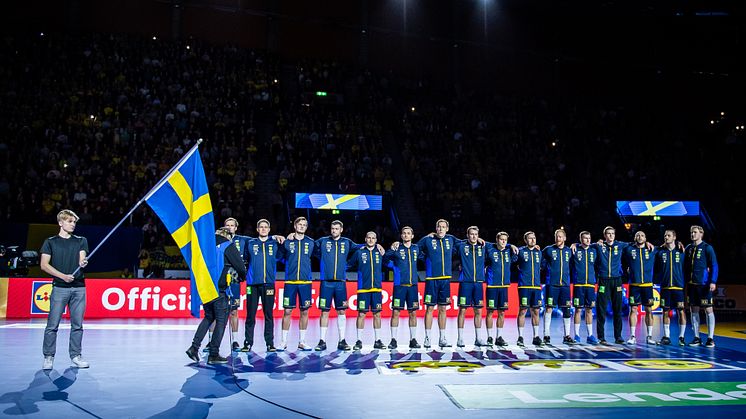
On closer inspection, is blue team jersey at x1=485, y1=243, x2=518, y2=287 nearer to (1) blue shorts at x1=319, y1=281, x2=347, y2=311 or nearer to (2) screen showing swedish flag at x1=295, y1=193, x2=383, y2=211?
(1) blue shorts at x1=319, y1=281, x2=347, y2=311

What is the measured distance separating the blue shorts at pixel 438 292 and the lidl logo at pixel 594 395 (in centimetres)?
392

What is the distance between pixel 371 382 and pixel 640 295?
728cm

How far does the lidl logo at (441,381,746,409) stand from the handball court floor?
0.05 ft

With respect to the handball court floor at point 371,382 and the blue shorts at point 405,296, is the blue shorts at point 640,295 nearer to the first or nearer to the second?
the handball court floor at point 371,382

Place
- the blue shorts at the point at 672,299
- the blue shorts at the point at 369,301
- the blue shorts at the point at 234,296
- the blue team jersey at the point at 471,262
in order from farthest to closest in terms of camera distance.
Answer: the blue shorts at the point at 672,299
the blue team jersey at the point at 471,262
the blue shorts at the point at 369,301
the blue shorts at the point at 234,296

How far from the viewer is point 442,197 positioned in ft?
83.7

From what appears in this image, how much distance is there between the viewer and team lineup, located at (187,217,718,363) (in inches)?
463

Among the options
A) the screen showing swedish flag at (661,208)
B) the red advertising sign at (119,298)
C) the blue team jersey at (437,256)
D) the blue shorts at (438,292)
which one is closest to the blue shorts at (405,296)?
the blue shorts at (438,292)

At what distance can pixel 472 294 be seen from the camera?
1242cm

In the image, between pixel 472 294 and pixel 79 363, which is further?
pixel 472 294

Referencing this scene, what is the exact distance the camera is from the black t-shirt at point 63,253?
29.3ft

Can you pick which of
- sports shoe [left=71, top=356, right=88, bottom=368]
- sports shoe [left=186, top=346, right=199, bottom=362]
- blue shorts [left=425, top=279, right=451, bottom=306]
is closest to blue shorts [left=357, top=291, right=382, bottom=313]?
blue shorts [left=425, top=279, right=451, bottom=306]

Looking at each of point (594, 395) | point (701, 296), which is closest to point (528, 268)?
point (701, 296)

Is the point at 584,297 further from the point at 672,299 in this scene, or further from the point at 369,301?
the point at 369,301
